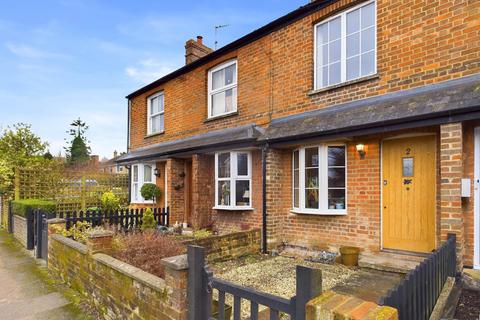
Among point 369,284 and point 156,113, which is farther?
point 156,113

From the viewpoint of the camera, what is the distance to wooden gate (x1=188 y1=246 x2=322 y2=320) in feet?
6.34

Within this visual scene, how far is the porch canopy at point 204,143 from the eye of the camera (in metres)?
8.12

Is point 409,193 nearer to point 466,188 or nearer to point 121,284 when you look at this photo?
point 466,188

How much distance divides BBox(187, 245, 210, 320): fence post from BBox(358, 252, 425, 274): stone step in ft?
14.3

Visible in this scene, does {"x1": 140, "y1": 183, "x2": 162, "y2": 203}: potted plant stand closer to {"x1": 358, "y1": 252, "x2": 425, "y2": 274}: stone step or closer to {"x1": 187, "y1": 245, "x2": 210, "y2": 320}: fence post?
{"x1": 358, "y1": 252, "x2": 425, "y2": 274}: stone step

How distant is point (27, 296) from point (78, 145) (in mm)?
37528

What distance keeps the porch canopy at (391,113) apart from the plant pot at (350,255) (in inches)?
94.4

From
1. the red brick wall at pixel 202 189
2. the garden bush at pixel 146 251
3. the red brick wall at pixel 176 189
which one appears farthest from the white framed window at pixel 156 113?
the garden bush at pixel 146 251

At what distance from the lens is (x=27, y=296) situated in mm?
5234

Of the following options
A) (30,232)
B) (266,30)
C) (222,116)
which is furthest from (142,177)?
(266,30)

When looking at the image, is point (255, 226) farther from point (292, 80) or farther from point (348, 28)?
point (348, 28)

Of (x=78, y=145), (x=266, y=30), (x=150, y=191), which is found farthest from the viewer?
(x=78, y=145)

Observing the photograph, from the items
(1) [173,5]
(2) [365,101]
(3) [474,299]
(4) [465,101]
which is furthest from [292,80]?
(1) [173,5]

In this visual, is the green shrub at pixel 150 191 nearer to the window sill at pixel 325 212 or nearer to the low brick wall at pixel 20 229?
the low brick wall at pixel 20 229
